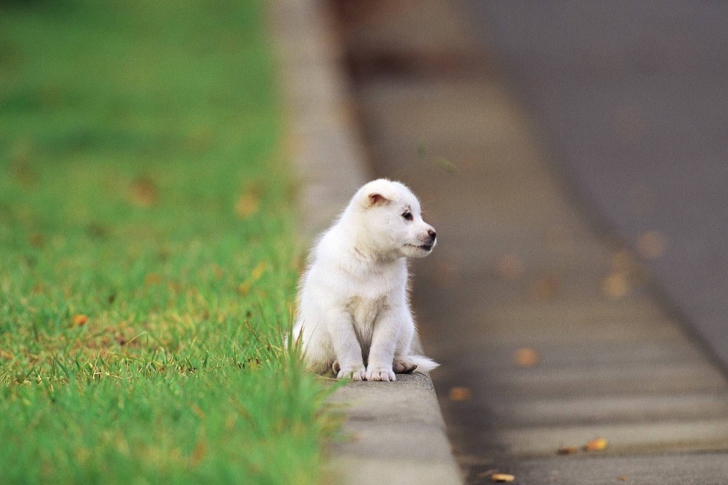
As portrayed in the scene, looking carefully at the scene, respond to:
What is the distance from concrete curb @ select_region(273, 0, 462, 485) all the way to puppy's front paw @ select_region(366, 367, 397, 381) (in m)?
0.05

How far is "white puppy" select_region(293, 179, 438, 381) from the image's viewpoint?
4.28 m

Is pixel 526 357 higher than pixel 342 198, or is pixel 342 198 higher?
pixel 342 198

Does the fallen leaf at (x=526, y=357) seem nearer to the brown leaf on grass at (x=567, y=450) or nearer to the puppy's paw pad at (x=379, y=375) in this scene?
the brown leaf on grass at (x=567, y=450)

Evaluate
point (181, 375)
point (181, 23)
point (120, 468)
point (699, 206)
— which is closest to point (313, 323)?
point (181, 375)

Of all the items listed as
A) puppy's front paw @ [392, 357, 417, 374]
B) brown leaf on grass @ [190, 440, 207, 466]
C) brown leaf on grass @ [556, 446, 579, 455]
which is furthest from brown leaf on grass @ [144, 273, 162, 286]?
brown leaf on grass @ [190, 440, 207, 466]

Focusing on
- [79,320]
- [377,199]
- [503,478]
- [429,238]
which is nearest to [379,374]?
[429,238]

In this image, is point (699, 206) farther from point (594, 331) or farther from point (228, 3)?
point (228, 3)

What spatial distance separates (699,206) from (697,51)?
7.25 m

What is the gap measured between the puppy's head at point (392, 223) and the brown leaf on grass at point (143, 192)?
5066mm

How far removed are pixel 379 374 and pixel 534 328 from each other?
3.11 metres

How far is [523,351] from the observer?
6.71 metres

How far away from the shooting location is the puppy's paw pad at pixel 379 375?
13.9 ft

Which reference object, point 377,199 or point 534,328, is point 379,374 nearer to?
point 377,199

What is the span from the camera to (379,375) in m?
4.26
